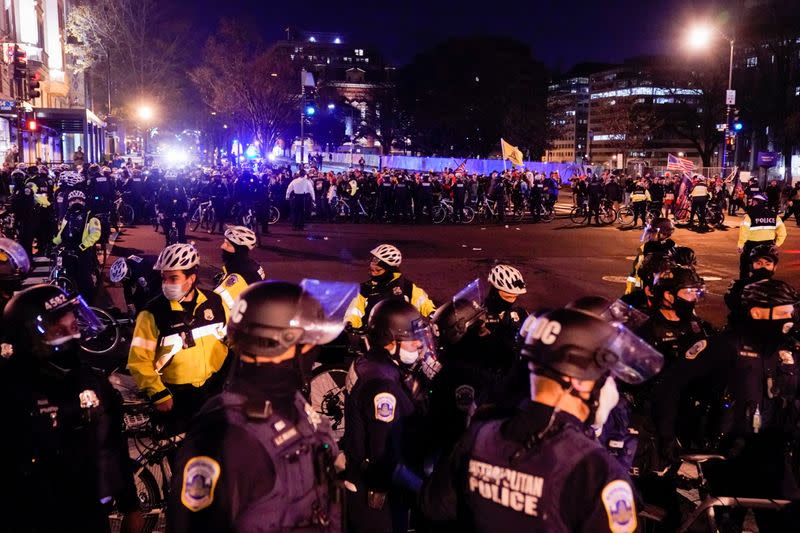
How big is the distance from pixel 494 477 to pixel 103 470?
1.86 m

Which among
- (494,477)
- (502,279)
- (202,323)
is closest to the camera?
(494,477)

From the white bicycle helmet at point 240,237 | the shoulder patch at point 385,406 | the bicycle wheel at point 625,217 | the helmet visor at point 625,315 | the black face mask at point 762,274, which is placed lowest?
the bicycle wheel at point 625,217

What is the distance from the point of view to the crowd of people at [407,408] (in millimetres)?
2254

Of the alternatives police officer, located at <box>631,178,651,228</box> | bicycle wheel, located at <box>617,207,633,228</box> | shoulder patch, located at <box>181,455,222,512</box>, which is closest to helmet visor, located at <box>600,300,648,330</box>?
shoulder patch, located at <box>181,455,222,512</box>

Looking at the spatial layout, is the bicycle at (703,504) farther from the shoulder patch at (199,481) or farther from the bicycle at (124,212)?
the bicycle at (124,212)

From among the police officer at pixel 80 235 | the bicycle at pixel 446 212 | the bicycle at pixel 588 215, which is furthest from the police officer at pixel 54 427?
the bicycle at pixel 588 215

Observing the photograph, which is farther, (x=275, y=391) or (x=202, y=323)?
(x=202, y=323)

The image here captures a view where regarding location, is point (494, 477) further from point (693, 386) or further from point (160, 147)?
point (160, 147)

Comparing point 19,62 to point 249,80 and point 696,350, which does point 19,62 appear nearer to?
point 696,350

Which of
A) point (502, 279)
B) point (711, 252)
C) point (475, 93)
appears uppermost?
point (475, 93)

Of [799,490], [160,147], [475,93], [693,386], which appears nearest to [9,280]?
[693,386]

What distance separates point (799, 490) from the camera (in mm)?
3764

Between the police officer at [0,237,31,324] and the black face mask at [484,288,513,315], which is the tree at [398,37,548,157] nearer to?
the black face mask at [484,288,513,315]

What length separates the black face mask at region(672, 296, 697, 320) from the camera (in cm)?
544
